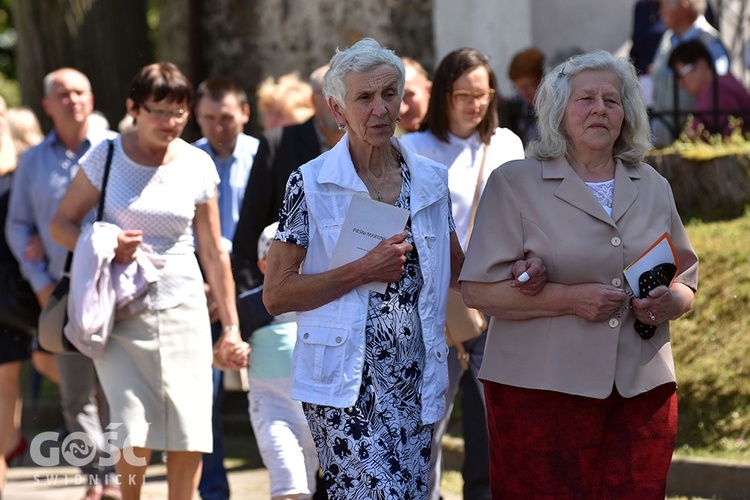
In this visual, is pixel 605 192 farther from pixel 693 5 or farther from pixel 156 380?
pixel 693 5

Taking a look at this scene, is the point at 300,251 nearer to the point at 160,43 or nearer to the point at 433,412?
the point at 433,412

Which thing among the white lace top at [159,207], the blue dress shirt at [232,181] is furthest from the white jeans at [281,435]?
the blue dress shirt at [232,181]

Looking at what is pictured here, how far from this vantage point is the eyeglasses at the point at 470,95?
630 cm

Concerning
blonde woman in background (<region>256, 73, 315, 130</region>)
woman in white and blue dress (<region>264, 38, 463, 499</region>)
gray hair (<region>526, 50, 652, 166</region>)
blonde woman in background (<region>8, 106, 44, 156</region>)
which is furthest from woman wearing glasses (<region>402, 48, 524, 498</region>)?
blonde woman in background (<region>8, 106, 44, 156</region>)

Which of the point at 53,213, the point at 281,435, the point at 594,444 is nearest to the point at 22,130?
the point at 53,213

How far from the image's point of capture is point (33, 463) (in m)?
8.91

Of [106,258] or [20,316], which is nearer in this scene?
[106,258]

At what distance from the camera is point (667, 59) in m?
10.1

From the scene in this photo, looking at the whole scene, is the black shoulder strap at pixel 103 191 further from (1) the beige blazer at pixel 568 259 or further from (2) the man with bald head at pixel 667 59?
(2) the man with bald head at pixel 667 59

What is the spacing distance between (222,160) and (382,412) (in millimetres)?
3508

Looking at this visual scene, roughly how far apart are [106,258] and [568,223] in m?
2.26

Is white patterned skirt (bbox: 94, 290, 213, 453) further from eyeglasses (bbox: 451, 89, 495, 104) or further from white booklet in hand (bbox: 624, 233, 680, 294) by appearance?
white booklet in hand (bbox: 624, 233, 680, 294)

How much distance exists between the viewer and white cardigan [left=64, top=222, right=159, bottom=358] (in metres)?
5.71

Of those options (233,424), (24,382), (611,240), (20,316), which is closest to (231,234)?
(20,316)
